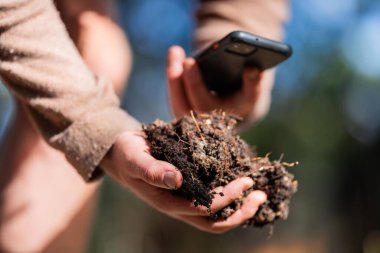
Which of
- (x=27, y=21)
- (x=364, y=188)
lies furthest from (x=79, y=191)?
(x=364, y=188)

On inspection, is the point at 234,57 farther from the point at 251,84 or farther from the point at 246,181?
the point at 246,181

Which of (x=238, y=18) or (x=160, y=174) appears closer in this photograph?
(x=160, y=174)

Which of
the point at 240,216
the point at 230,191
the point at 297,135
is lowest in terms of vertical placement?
the point at 297,135

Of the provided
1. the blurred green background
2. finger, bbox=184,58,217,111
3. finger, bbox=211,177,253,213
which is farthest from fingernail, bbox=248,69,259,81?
the blurred green background

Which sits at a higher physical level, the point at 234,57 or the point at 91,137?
the point at 234,57

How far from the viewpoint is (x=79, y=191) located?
1526 mm

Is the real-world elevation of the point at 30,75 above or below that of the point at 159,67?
above

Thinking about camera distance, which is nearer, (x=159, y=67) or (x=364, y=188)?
(x=364, y=188)

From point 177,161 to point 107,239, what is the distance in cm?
800

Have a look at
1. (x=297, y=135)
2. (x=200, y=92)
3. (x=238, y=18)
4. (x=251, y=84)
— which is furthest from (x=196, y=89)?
(x=297, y=135)

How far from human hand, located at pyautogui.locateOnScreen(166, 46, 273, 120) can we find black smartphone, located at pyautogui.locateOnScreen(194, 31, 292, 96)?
0.06 ft

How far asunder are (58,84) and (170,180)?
344 millimetres

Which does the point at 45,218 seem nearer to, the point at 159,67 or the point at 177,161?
the point at 177,161

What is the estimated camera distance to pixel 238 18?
149 centimetres
